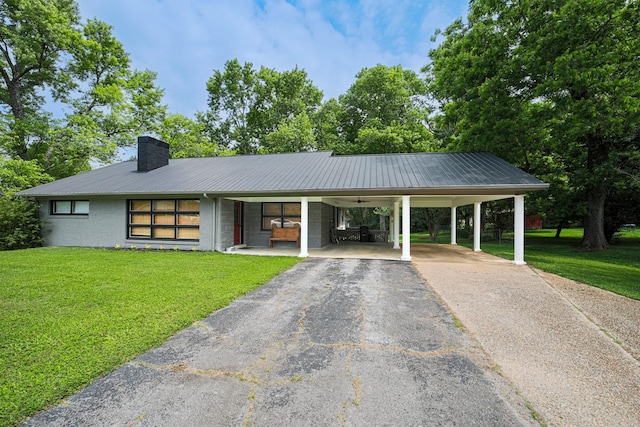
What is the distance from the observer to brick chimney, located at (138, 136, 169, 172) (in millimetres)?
13344

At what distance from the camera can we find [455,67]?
12.5 m

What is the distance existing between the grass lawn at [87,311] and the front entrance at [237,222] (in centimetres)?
361

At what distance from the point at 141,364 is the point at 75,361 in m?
0.61

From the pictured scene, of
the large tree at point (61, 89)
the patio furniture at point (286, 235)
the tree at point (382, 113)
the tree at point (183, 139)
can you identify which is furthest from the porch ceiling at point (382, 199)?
the tree at point (183, 139)

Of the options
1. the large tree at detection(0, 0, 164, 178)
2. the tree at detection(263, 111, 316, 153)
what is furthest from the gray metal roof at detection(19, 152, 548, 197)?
the tree at detection(263, 111, 316, 153)

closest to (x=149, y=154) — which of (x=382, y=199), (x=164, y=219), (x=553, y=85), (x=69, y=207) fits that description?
(x=69, y=207)

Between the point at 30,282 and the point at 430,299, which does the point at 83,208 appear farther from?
the point at 430,299

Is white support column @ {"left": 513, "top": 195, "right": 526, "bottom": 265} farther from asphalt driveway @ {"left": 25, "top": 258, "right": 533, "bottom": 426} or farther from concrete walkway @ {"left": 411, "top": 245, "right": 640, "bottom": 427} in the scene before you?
asphalt driveway @ {"left": 25, "top": 258, "right": 533, "bottom": 426}

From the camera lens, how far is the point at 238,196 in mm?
10312

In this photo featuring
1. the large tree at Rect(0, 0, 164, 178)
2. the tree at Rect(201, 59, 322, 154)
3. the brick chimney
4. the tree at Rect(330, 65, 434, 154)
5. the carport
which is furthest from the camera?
the tree at Rect(201, 59, 322, 154)

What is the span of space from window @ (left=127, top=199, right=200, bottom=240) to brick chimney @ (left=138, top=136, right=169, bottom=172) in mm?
2683

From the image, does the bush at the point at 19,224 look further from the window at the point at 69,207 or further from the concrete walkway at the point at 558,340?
the concrete walkway at the point at 558,340

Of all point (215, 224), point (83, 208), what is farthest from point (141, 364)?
point (83, 208)

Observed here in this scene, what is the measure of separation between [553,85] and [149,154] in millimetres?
16307
